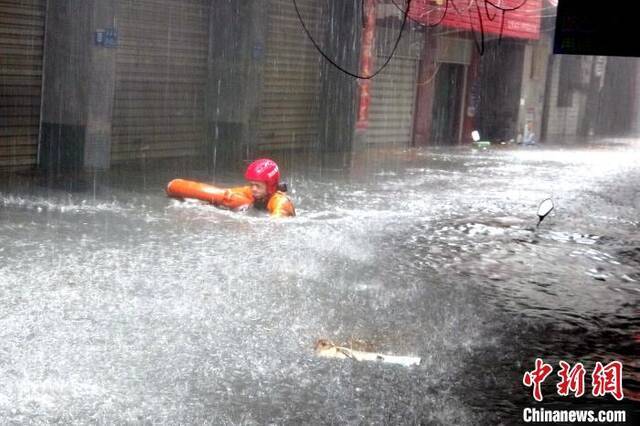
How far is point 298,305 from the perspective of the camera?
251 inches

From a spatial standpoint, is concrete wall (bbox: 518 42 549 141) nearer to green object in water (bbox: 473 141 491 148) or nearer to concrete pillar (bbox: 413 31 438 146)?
green object in water (bbox: 473 141 491 148)

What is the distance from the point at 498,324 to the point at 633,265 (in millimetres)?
2983

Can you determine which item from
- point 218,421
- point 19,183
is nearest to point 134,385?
point 218,421

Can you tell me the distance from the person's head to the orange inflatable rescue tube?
0.20m

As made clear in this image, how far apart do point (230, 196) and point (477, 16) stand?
14987 millimetres

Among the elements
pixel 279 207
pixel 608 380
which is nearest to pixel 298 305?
pixel 608 380

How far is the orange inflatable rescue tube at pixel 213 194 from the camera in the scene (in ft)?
34.2

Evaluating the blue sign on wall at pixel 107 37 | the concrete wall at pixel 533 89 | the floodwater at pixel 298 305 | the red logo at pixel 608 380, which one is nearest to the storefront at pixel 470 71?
the concrete wall at pixel 533 89

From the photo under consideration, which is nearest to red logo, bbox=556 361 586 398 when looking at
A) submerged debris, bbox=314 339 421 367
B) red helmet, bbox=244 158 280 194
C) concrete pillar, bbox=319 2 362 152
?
submerged debris, bbox=314 339 421 367

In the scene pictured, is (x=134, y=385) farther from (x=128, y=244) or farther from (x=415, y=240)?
(x=415, y=240)

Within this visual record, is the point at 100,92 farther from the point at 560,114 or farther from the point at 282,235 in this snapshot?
the point at 560,114

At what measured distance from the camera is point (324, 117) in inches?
797

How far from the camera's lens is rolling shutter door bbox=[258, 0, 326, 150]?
1842 cm

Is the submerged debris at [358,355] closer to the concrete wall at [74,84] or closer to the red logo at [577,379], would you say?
the red logo at [577,379]
